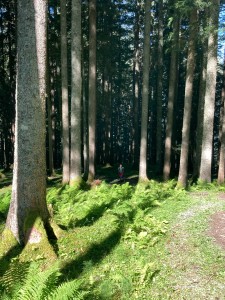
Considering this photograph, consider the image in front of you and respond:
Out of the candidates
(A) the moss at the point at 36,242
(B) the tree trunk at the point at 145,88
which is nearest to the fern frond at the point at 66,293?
(A) the moss at the point at 36,242

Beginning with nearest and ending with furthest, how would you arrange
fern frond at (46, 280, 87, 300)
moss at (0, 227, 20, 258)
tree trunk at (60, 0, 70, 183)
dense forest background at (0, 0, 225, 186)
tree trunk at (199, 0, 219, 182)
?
fern frond at (46, 280, 87, 300)
moss at (0, 227, 20, 258)
tree trunk at (199, 0, 219, 182)
tree trunk at (60, 0, 70, 183)
dense forest background at (0, 0, 225, 186)

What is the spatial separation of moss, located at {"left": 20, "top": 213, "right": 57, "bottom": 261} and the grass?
0.20m

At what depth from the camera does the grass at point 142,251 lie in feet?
16.8

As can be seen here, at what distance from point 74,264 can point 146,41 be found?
520 inches

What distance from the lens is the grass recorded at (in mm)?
5121

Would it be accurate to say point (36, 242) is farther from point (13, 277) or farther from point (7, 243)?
point (13, 277)

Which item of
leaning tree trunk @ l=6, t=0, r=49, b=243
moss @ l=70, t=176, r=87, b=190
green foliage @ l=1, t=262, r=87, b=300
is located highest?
leaning tree trunk @ l=6, t=0, r=49, b=243

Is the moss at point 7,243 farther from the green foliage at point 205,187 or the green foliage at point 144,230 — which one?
the green foliage at point 205,187

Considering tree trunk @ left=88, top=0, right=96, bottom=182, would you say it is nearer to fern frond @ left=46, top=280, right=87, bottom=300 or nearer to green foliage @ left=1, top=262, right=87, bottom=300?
green foliage @ left=1, top=262, right=87, bottom=300

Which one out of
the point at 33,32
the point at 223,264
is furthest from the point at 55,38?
the point at 223,264

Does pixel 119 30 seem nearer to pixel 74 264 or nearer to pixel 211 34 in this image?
pixel 211 34

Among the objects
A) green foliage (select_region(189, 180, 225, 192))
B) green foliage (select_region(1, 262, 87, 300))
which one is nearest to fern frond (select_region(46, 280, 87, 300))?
green foliage (select_region(1, 262, 87, 300))

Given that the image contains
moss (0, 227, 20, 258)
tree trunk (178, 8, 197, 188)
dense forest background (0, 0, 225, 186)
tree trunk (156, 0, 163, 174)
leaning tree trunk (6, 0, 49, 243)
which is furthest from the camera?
tree trunk (156, 0, 163, 174)

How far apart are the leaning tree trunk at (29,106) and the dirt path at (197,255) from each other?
3.38m
